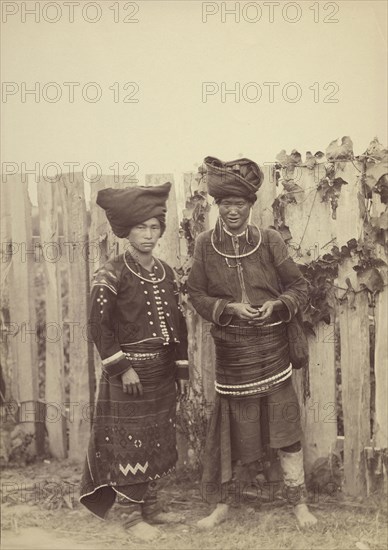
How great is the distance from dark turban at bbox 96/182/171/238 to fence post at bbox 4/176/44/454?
0.51 meters

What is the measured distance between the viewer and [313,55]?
3652 mm

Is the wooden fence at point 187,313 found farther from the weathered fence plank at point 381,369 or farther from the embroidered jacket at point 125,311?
the embroidered jacket at point 125,311

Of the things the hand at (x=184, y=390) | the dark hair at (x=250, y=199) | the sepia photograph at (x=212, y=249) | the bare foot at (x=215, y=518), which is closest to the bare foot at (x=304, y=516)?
the sepia photograph at (x=212, y=249)

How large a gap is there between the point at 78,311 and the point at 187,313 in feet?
1.84

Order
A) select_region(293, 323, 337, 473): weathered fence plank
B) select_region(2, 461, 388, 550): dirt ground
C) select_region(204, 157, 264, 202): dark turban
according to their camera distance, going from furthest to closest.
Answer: select_region(293, 323, 337, 473): weathered fence plank < select_region(2, 461, 388, 550): dirt ground < select_region(204, 157, 264, 202): dark turban

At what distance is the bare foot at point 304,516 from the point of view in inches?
147

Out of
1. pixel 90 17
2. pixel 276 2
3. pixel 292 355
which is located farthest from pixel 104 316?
pixel 276 2

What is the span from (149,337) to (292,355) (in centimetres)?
71

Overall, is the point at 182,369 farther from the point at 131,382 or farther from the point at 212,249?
the point at 212,249

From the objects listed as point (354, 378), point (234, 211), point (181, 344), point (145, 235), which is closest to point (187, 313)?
point (181, 344)

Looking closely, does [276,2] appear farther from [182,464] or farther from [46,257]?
[182,464]

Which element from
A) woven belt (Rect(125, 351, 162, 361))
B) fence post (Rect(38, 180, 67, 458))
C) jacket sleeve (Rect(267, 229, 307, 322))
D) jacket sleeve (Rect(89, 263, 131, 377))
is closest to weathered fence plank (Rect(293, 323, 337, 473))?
jacket sleeve (Rect(267, 229, 307, 322))

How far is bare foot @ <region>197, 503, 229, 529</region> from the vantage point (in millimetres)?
3770

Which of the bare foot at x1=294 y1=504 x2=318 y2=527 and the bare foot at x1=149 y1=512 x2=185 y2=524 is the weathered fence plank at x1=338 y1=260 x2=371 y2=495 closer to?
the bare foot at x1=294 y1=504 x2=318 y2=527
